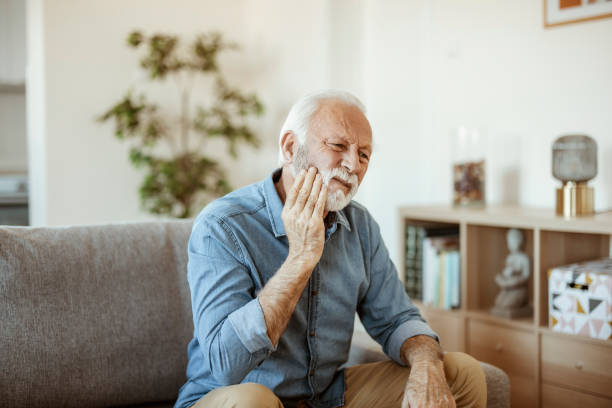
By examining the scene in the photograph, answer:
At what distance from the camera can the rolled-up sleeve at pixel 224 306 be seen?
126 centimetres

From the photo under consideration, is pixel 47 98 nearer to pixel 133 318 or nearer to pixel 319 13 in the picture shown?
pixel 319 13

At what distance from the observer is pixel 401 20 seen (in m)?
3.11

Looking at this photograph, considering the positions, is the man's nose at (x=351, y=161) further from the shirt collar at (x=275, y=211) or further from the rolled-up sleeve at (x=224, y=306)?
the rolled-up sleeve at (x=224, y=306)

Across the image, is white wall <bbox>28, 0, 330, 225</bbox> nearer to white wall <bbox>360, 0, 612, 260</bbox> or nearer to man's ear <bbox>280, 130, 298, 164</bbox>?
white wall <bbox>360, 0, 612, 260</bbox>

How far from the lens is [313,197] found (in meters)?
1.42

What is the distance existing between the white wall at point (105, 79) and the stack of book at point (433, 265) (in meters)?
1.28

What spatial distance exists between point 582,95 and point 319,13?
164 cm

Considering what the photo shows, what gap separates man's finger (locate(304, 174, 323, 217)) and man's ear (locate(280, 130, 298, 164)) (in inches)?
4.9

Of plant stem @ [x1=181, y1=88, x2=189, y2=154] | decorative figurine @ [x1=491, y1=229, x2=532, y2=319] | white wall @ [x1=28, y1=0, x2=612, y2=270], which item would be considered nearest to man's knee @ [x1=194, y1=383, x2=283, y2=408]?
decorative figurine @ [x1=491, y1=229, x2=532, y2=319]

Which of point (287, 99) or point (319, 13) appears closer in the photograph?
point (319, 13)

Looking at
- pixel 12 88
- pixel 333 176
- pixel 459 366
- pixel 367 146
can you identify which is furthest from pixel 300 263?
pixel 12 88

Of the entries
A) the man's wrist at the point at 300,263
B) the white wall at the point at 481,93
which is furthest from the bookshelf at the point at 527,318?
the man's wrist at the point at 300,263

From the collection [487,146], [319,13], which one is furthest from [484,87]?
[319,13]

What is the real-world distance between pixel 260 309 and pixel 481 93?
6.11ft
